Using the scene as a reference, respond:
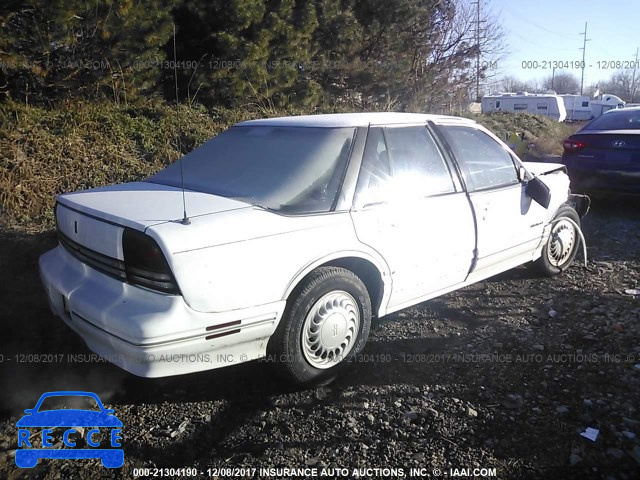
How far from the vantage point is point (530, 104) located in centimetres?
2688

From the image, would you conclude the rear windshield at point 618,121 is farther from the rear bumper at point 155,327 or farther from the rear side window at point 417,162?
the rear bumper at point 155,327

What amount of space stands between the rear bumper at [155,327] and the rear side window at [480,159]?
1930 millimetres

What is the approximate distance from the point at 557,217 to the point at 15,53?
6410mm

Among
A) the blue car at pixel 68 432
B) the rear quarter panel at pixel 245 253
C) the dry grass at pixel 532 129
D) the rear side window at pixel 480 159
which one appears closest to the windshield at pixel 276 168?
the rear quarter panel at pixel 245 253

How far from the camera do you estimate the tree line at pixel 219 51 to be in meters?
6.58

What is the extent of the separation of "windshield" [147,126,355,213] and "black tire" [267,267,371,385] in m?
0.44

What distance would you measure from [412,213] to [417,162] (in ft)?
1.40

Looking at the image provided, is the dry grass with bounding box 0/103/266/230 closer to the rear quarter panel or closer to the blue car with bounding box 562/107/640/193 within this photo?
the rear quarter panel

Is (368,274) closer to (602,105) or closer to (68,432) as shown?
(68,432)

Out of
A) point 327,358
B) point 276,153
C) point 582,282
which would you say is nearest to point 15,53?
A: point 276,153

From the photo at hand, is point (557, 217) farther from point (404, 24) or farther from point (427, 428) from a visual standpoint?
point (404, 24)

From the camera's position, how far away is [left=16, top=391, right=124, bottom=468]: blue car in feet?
8.00

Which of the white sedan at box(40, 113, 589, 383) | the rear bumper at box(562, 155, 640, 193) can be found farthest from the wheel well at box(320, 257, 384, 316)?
the rear bumper at box(562, 155, 640, 193)

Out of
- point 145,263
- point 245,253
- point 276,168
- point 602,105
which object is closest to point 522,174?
point 276,168
